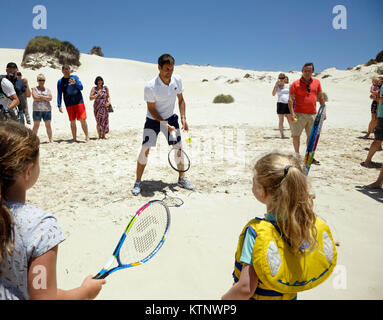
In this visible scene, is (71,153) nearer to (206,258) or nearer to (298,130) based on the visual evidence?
(206,258)

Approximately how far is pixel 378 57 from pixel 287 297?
4118 cm

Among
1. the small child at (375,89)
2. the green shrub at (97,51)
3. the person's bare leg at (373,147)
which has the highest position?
the green shrub at (97,51)

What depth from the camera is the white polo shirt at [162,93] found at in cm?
379

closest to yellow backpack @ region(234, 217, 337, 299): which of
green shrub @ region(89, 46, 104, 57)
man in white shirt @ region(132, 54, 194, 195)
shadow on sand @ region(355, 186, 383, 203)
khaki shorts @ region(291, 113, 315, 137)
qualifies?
man in white shirt @ region(132, 54, 194, 195)

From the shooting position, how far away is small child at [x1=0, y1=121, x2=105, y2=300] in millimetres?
1015

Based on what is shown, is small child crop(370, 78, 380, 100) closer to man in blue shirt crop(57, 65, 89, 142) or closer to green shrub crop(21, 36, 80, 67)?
man in blue shirt crop(57, 65, 89, 142)

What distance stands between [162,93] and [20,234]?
10.1 ft

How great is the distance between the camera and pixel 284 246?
1224mm

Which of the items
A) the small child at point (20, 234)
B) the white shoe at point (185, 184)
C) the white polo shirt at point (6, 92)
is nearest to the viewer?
the small child at point (20, 234)

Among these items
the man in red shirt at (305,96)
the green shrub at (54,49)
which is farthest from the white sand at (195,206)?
the green shrub at (54,49)

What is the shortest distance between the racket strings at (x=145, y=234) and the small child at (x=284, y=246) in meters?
0.84

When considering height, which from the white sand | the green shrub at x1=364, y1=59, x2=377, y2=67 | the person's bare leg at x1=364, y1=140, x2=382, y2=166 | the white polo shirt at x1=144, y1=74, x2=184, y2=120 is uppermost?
the green shrub at x1=364, y1=59, x2=377, y2=67

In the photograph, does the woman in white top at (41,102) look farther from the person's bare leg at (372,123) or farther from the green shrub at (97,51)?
the green shrub at (97,51)

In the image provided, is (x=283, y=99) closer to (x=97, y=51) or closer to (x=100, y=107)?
(x=100, y=107)
